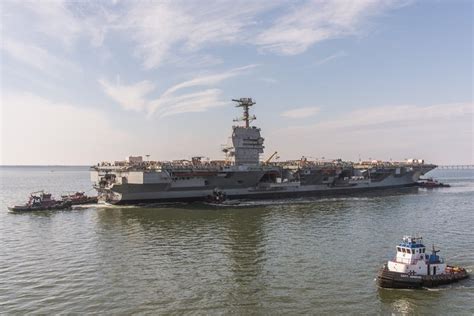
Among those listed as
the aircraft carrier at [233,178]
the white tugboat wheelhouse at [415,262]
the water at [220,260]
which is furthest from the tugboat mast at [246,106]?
the white tugboat wheelhouse at [415,262]

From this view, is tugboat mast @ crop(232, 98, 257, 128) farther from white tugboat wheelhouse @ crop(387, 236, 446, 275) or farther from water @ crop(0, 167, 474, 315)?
white tugboat wheelhouse @ crop(387, 236, 446, 275)

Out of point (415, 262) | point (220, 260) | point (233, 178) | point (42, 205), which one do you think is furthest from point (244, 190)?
point (415, 262)

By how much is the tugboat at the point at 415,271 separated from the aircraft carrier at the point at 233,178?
25710 millimetres

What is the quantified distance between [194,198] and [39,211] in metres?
14.2

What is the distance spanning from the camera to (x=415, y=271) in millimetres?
17172

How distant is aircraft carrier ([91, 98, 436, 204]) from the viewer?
1578 inches

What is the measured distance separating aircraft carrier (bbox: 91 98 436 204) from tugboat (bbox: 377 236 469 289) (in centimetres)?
2571

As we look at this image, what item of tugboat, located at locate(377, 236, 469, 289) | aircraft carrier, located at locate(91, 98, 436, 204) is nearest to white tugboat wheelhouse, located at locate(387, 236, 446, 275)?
tugboat, located at locate(377, 236, 469, 289)

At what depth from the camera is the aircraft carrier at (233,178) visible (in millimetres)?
40094

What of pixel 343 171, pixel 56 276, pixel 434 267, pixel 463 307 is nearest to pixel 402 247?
pixel 434 267

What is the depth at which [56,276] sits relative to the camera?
18406 millimetres

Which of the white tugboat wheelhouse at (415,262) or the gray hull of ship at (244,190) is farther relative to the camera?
the gray hull of ship at (244,190)

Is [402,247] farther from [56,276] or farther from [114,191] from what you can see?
[114,191]

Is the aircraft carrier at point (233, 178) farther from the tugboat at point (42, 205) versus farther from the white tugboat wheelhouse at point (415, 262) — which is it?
the white tugboat wheelhouse at point (415, 262)
